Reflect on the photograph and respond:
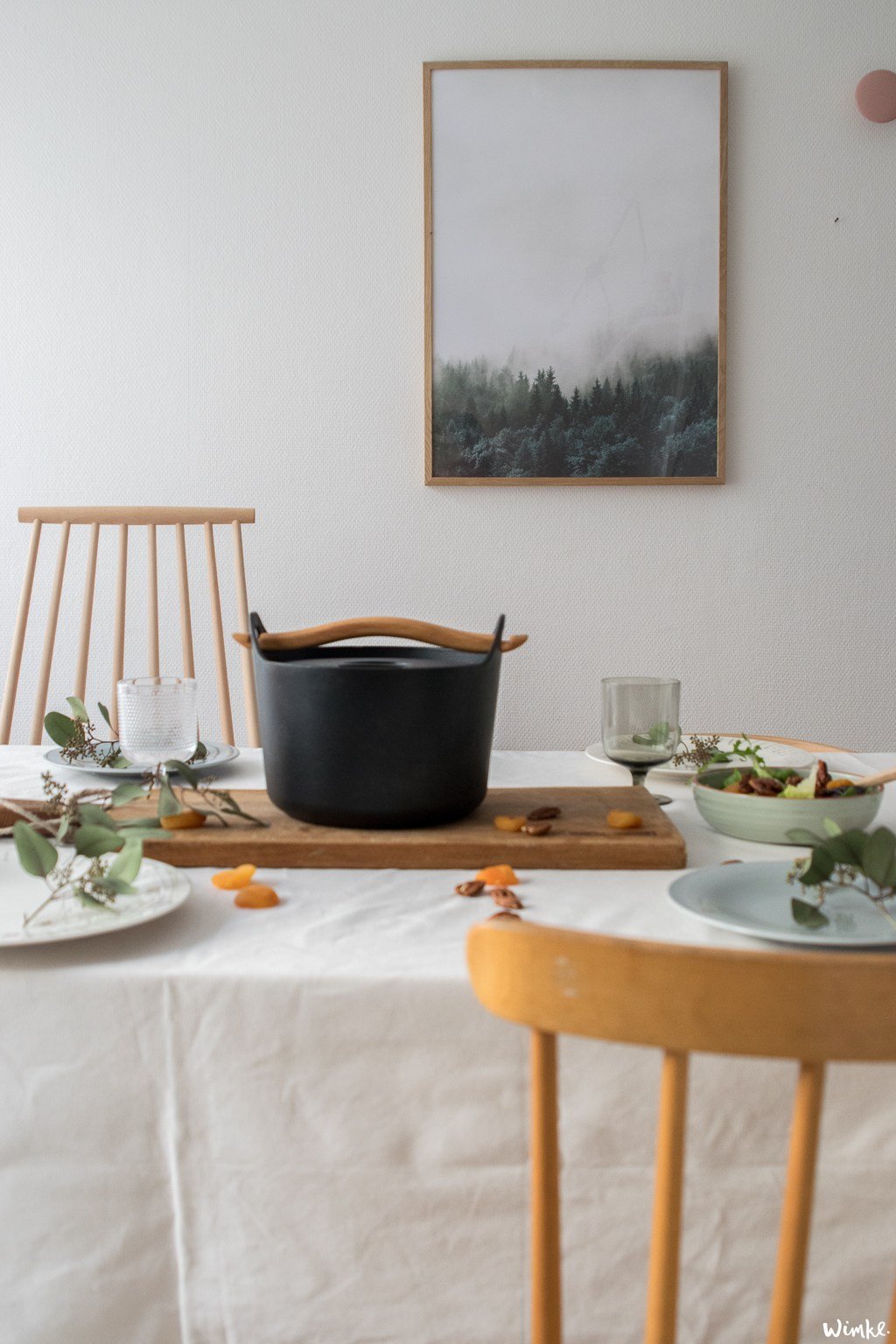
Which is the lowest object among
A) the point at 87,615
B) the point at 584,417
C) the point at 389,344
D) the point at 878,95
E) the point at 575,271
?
the point at 87,615

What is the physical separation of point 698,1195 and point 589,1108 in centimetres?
7

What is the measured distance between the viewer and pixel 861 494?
101 inches

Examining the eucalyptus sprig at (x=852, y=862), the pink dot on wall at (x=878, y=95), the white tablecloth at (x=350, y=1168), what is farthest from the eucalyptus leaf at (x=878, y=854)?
the pink dot on wall at (x=878, y=95)

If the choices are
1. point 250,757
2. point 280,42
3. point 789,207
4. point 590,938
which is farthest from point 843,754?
point 280,42

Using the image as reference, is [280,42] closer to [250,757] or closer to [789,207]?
[789,207]

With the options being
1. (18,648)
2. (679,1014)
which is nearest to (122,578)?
(18,648)

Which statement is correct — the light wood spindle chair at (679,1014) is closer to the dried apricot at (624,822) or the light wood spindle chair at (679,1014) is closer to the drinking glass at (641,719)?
the dried apricot at (624,822)

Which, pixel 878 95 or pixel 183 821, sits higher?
pixel 878 95

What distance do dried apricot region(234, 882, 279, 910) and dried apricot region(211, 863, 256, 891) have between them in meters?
0.03

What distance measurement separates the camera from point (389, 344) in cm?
253

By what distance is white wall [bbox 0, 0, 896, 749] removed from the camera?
247cm

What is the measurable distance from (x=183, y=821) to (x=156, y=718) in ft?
0.62

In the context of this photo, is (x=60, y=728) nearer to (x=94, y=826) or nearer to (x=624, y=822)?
(x=94, y=826)

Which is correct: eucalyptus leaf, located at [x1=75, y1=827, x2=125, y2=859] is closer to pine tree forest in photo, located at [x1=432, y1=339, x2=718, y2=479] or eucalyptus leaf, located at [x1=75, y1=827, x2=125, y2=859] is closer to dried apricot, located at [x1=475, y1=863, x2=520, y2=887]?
dried apricot, located at [x1=475, y1=863, x2=520, y2=887]
